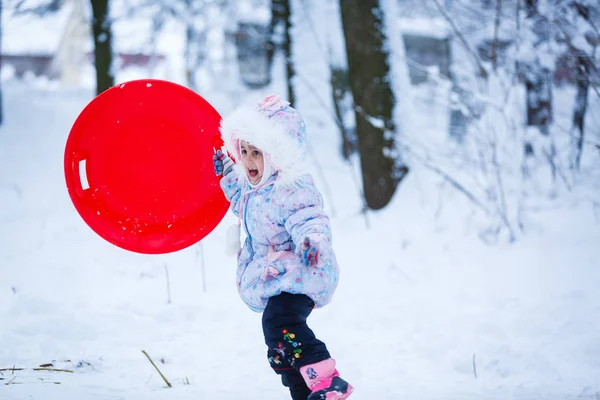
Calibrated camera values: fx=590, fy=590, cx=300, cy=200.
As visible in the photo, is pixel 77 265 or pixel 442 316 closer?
pixel 442 316

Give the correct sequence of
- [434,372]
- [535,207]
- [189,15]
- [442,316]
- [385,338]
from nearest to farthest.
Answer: [434,372], [385,338], [442,316], [535,207], [189,15]

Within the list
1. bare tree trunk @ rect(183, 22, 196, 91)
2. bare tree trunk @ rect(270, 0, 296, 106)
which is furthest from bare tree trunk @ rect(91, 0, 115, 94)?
bare tree trunk @ rect(183, 22, 196, 91)

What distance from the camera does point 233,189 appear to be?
257 cm

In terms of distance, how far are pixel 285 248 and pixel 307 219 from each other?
20 cm

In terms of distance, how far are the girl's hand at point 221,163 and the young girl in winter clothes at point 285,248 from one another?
0.91ft

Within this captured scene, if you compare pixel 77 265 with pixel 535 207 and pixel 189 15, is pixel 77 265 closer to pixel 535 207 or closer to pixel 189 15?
pixel 535 207

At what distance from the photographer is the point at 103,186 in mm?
2793

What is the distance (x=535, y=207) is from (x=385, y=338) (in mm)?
2622

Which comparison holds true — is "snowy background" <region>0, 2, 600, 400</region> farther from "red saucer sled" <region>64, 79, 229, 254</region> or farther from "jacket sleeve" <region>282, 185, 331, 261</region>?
"jacket sleeve" <region>282, 185, 331, 261</region>

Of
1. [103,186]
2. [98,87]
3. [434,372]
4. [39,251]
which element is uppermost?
[98,87]

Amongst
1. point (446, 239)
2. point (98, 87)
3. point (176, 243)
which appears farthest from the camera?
point (98, 87)

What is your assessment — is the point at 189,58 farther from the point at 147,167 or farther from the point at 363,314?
the point at 147,167

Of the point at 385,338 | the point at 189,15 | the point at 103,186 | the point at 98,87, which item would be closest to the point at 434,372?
the point at 385,338

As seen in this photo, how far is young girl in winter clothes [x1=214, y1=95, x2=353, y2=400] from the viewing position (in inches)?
84.0
